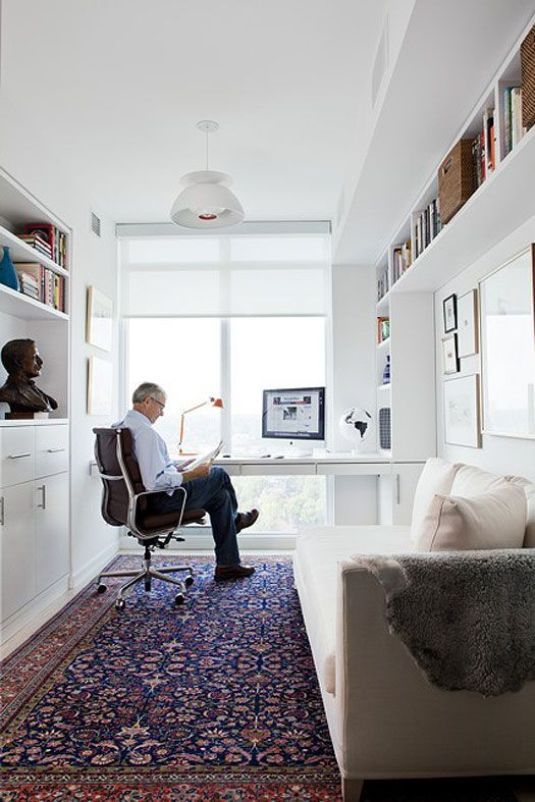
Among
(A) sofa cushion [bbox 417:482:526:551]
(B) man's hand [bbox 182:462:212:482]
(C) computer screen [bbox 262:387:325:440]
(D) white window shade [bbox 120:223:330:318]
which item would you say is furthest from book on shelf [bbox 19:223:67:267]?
(A) sofa cushion [bbox 417:482:526:551]

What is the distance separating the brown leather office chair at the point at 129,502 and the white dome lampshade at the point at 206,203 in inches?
50.3

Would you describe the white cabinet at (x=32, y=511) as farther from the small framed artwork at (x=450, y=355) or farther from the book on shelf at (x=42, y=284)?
the small framed artwork at (x=450, y=355)

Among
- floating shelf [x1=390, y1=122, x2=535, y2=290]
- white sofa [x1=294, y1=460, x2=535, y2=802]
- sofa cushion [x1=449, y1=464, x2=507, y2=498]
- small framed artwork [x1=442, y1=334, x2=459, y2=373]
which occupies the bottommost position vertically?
white sofa [x1=294, y1=460, x2=535, y2=802]

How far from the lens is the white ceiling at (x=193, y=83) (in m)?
2.38

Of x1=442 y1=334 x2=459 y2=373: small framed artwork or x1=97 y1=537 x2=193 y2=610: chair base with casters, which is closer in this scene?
x1=97 y1=537 x2=193 y2=610: chair base with casters

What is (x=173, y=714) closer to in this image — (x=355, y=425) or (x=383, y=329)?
(x=355, y=425)

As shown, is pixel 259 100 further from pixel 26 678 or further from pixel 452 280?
pixel 26 678

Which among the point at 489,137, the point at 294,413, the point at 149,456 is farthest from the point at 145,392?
the point at 489,137

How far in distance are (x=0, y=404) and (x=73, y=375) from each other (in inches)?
23.3

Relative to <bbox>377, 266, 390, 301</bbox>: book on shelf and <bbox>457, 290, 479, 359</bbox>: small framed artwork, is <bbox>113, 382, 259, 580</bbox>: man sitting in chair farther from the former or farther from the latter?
<bbox>377, 266, 390, 301</bbox>: book on shelf

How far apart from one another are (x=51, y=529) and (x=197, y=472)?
Answer: 0.89 metres

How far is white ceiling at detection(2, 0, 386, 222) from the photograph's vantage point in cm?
238

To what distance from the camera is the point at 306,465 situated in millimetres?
4254

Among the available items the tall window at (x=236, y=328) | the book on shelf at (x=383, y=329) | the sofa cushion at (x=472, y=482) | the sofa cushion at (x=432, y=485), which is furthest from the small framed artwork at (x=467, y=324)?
the tall window at (x=236, y=328)
